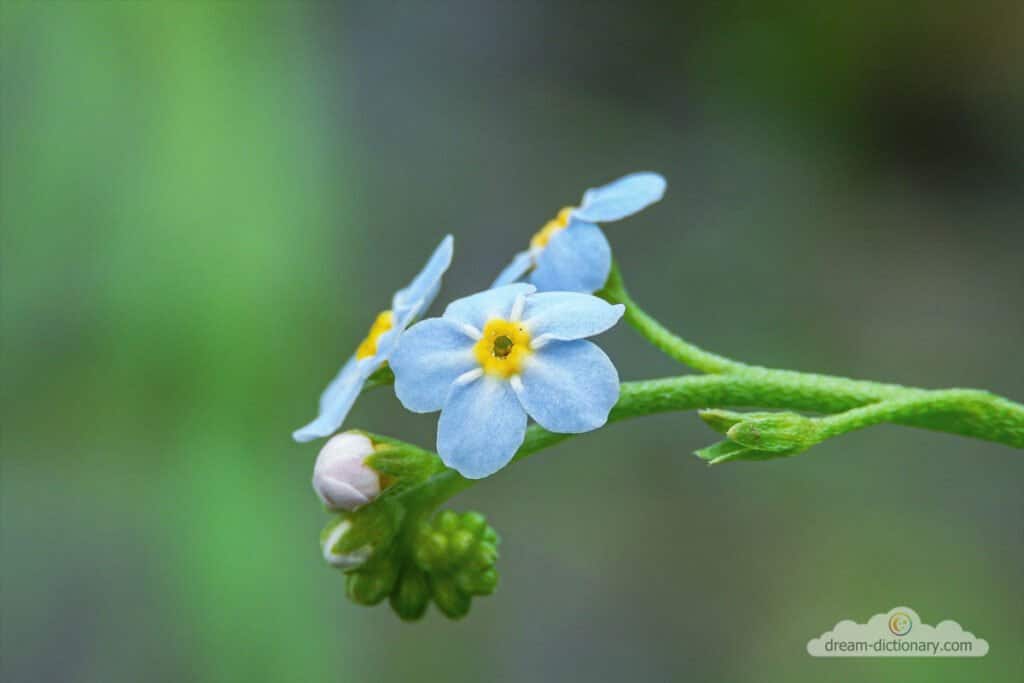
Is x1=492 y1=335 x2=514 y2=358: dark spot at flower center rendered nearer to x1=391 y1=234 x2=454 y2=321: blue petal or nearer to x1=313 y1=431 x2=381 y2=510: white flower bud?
x1=391 y1=234 x2=454 y2=321: blue petal

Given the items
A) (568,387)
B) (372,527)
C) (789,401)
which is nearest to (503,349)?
(568,387)

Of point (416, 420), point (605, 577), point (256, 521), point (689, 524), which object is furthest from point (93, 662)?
point (689, 524)

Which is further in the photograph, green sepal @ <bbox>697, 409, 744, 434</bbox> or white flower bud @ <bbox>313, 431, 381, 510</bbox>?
white flower bud @ <bbox>313, 431, 381, 510</bbox>

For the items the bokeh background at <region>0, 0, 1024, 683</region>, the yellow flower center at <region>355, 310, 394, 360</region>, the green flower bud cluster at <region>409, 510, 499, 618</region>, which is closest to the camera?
the green flower bud cluster at <region>409, 510, 499, 618</region>

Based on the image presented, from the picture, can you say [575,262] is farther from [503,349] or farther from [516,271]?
[503,349]

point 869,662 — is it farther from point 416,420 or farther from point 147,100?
point 147,100

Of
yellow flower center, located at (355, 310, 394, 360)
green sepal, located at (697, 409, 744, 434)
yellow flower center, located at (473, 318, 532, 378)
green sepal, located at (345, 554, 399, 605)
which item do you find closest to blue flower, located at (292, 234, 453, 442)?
yellow flower center, located at (355, 310, 394, 360)

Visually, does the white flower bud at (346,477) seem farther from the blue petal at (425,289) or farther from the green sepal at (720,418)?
the green sepal at (720,418)
